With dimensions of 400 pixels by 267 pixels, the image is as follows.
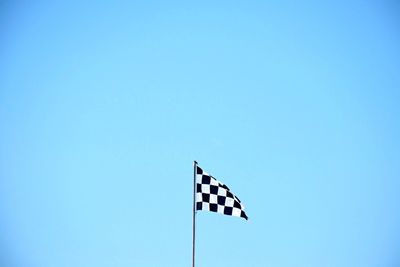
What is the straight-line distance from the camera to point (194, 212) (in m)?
6.48

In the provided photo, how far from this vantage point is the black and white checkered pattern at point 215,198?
6809 millimetres

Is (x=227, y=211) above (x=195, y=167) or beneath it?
beneath

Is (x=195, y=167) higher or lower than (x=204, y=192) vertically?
higher

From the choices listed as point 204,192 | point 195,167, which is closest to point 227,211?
point 204,192

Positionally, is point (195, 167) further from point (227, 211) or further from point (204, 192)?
point (227, 211)

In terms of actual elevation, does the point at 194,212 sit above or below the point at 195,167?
below

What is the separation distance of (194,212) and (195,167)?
33.2 inches

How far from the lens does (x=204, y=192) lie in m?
6.82

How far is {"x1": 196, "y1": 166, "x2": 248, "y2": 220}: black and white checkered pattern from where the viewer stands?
681 cm

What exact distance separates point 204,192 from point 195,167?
0.54m

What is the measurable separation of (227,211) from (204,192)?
58 centimetres

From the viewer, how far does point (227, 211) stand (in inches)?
269

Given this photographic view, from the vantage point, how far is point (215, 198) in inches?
268
